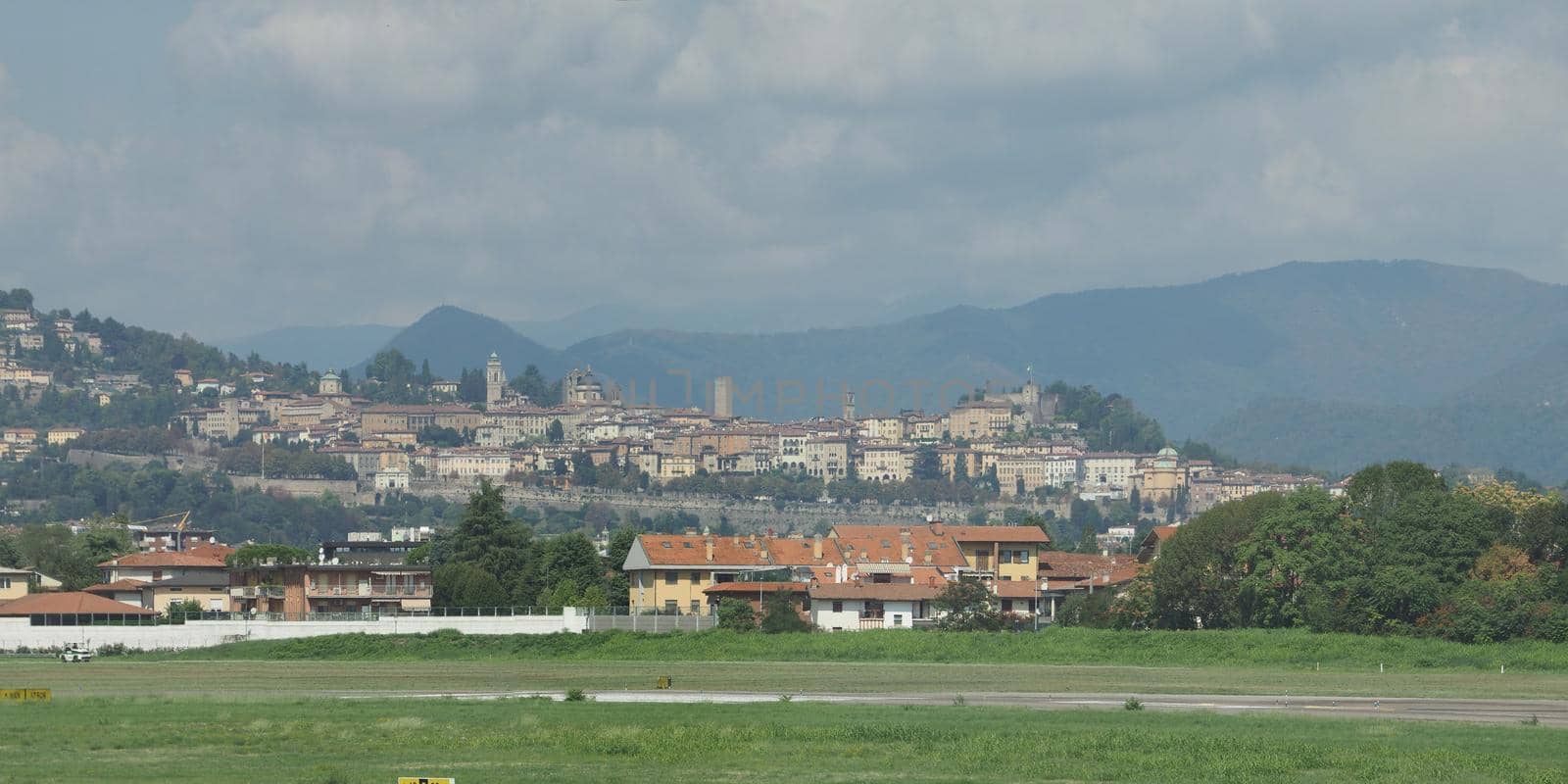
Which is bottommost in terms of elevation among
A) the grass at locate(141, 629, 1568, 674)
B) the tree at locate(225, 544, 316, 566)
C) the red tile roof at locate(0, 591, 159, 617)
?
the grass at locate(141, 629, 1568, 674)

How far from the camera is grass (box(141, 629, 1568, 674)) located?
6425 cm

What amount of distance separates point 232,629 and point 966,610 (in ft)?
89.5

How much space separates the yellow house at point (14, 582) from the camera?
105562 millimetres

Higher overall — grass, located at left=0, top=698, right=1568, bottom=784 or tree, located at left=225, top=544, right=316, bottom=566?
tree, located at left=225, top=544, right=316, bottom=566

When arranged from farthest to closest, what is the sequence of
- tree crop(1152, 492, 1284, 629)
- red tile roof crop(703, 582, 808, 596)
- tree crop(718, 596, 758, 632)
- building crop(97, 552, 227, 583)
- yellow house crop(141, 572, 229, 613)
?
1. building crop(97, 552, 227, 583)
2. yellow house crop(141, 572, 229, 613)
3. red tile roof crop(703, 582, 808, 596)
4. tree crop(718, 596, 758, 632)
5. tree crop(1152, 492, 1284, 629)

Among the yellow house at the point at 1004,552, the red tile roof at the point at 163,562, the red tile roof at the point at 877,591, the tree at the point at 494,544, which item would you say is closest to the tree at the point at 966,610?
the red tile roof at the point at 877,591

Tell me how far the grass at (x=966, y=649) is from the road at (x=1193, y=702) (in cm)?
1236

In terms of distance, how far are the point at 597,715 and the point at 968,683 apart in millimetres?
14692

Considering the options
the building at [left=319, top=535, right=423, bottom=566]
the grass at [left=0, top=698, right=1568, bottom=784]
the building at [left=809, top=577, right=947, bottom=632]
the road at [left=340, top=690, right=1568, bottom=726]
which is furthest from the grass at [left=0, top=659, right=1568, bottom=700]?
the building at [left=319, top=535, right=423, bottom=566]

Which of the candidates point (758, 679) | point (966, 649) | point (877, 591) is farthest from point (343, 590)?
point (758, 679)

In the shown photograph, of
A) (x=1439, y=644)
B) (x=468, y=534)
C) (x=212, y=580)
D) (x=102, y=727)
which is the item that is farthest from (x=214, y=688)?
(x=212, y=580)

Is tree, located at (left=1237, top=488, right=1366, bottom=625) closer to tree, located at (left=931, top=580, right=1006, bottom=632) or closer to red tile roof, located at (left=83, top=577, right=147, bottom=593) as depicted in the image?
tree, located at (left=931, top=580, right=1006, bottom=632)

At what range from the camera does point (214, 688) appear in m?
56.2

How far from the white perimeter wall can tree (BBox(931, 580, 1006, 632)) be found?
529 inches
